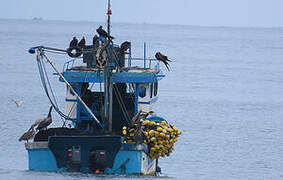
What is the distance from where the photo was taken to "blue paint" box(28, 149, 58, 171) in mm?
23656

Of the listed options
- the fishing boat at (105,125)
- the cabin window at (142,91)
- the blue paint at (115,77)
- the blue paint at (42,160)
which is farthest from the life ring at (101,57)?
the blue paint at (42,160)

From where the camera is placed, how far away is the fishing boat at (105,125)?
23484 millimetres

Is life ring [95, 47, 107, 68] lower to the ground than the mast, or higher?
higher

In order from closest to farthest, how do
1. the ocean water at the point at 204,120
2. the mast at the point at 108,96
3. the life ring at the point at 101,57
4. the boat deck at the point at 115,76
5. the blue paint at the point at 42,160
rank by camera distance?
the blue paint at the point at 42,160 < the life ring at the point at 101,57 < the mast at the point at 108,96 < the boat deck at the point at 115,76 < the ocean water at the point at 204,120

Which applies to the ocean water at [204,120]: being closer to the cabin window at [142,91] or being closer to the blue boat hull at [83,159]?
the blue boat hull at [83,159]

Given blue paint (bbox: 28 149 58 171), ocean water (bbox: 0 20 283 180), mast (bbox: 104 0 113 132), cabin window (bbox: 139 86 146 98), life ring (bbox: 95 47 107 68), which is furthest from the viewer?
ocean water (bbox: 0 20 283 180)

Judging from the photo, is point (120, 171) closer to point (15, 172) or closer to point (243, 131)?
point (15, 172)

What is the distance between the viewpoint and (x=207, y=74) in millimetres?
87375

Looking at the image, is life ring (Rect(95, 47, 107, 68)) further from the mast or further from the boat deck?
the boat deck

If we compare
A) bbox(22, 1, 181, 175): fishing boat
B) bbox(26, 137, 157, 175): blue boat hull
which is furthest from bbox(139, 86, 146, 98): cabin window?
bbox(26, 137, 157, 175): blue boat hull

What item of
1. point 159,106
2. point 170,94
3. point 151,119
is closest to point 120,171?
point 151,119

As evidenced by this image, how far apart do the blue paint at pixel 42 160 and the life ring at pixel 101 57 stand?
329 cm

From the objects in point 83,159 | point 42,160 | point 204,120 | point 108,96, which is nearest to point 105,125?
point 108,96

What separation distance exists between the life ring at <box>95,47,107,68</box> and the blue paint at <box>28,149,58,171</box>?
3290mm
